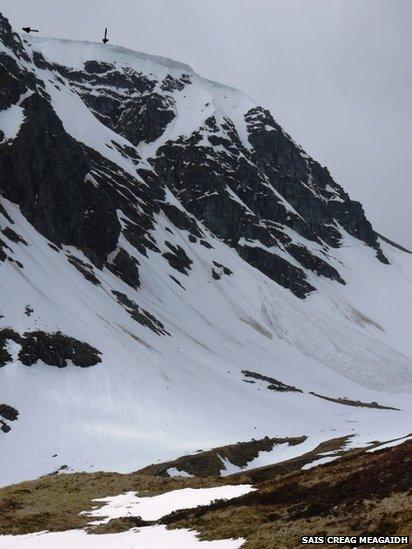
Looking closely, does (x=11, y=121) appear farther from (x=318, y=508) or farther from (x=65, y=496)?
(x=318, y=508)

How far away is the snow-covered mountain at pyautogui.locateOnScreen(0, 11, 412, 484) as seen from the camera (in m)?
59.7

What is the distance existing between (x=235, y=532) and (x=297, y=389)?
8141 centimetres

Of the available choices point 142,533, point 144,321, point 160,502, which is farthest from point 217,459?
point 144,321

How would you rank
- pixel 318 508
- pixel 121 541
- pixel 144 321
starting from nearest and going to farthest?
pixel 318 508, pixel 121 541, pixel 144 321

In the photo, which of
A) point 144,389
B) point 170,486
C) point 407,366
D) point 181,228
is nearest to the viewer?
point 170,486

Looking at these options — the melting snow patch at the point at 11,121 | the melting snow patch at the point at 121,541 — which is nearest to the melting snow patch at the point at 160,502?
the melting snow patch at the point at 121,541

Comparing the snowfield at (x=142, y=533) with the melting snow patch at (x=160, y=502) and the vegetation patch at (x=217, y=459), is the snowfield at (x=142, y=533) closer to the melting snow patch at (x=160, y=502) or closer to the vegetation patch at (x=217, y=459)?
the melting snow patch at (x=160, y=502)

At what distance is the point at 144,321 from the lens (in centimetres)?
9300

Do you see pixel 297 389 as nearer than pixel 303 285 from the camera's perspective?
Yes

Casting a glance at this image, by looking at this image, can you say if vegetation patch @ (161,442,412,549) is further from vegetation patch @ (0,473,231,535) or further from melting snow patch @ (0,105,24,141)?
melting snow patch @ (0,105,24,141)

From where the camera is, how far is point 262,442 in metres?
59.6

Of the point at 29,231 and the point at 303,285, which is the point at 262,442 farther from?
the point at 303,285

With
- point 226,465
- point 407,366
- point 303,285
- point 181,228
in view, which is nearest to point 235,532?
point 226,465

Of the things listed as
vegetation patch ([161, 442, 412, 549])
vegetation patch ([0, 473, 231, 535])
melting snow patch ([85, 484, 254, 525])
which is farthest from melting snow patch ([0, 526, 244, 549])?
melting snow patch ([85, 484, 254, 525])
